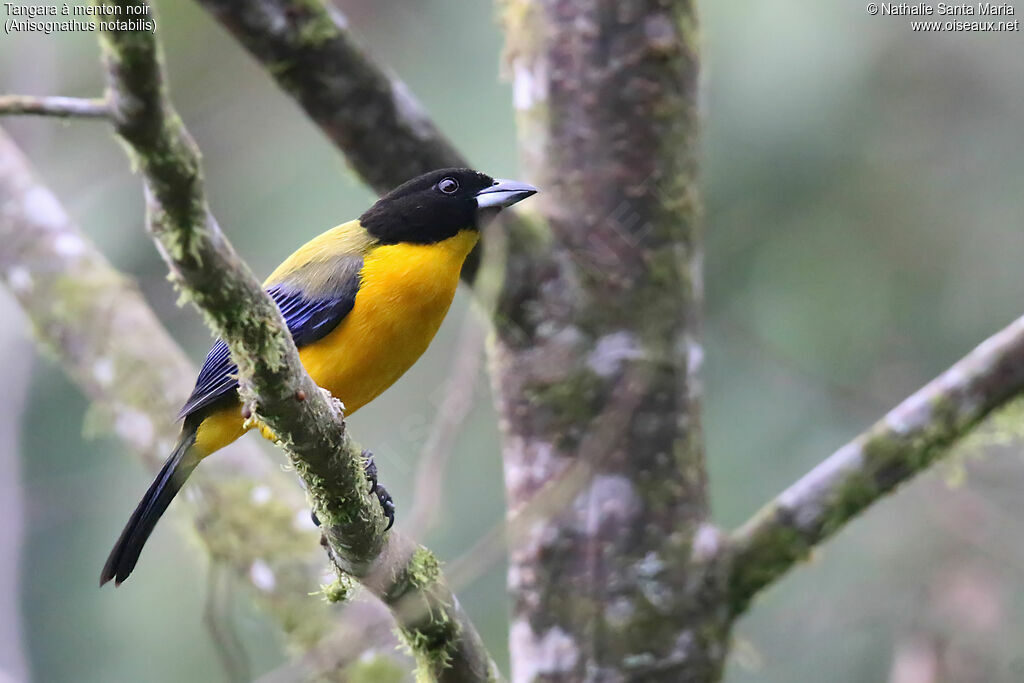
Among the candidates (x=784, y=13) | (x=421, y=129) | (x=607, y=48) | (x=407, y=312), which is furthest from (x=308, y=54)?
(x=784, y=13)

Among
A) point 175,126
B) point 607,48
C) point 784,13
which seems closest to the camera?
point 175,126

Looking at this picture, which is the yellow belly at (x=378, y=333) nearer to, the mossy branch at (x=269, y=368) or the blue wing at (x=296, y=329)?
the blue wing at (x=296, y=329)

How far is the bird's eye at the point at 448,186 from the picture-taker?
4199 millimetres

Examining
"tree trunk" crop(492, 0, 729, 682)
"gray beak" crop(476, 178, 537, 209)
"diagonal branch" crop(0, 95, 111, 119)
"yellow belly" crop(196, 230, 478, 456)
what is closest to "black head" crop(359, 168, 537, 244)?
"gray beak" crop(476, 178, 537, 209)

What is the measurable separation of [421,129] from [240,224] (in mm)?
4577

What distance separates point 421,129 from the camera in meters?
4.16

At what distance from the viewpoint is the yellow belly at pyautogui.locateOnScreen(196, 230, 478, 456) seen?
3.79 m

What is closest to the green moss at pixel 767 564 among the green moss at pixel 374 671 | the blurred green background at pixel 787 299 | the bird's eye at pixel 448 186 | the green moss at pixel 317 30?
the green moss at pixel 374 671

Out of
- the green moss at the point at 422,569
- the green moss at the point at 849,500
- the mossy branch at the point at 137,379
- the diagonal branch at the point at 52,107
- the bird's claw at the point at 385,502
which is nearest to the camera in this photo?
the diagonal branch at the point at 52,107

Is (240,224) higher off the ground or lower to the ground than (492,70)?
lower

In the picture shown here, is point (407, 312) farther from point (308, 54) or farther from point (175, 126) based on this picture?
point (175, 126)

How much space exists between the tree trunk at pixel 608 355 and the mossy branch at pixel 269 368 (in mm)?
1003

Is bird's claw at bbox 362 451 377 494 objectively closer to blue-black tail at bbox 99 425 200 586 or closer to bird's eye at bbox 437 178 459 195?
blue-black tail at bbox 99 425 200 586

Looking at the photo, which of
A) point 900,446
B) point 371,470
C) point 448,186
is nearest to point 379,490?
point 371,470
